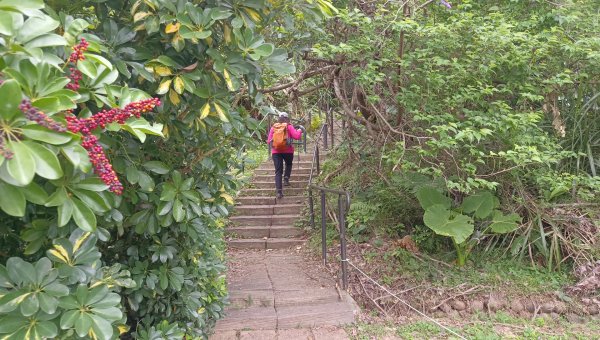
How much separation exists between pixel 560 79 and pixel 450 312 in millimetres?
2455

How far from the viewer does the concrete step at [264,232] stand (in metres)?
6.52

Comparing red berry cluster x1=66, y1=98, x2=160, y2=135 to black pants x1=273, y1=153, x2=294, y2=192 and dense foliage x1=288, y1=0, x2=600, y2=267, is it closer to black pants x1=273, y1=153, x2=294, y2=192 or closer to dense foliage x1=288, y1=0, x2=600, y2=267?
dense foliage x1=288, y1=0, x2=600, y2=267

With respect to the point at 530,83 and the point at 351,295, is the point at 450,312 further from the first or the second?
the point at 530,83

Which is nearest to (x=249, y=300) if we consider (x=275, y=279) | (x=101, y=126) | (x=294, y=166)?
(x=275, y=279)

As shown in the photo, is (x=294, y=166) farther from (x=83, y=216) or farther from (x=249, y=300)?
(x=83, y=216)

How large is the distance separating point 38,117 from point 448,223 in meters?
4.32

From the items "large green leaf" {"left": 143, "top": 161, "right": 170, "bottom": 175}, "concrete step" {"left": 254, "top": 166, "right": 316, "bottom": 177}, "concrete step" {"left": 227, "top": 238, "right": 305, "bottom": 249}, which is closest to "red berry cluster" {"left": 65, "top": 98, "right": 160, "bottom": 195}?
"large green leaf" {"left": 143, "top": 161, "right": 170, "bottom": 175}

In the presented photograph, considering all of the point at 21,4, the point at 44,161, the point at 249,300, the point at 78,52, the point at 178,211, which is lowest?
the point at 249,300

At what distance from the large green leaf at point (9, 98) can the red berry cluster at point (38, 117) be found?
0.06ft

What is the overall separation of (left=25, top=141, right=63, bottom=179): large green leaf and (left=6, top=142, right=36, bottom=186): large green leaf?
21 mm

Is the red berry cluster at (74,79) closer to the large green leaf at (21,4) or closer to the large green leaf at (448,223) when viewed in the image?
the large green leaf at (21,4)

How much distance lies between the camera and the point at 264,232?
21.5 ft

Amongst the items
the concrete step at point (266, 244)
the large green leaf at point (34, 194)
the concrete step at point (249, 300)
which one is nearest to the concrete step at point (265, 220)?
the concrete step at point (266, 244)

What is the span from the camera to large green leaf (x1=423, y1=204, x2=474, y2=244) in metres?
4.60
